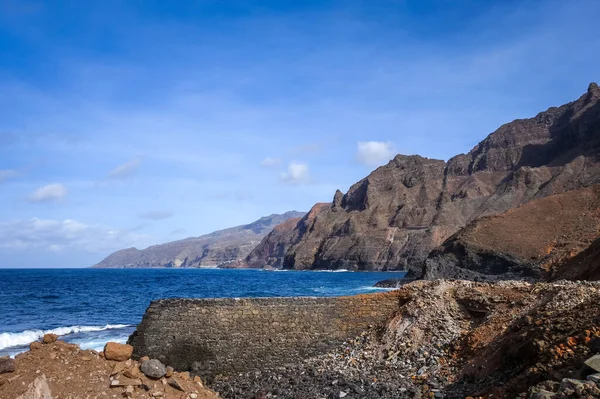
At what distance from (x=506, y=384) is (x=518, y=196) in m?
132

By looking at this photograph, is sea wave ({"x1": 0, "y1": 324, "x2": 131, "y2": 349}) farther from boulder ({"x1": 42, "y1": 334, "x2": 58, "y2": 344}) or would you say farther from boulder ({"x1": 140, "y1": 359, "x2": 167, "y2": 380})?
boulder ({"x1": 140, "y1": 359, "x2": 167, "y2": 380})

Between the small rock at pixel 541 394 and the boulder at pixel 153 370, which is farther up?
the boulder at pixel 153 370

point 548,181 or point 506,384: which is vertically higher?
point 548,181

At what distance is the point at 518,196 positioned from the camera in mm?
132125

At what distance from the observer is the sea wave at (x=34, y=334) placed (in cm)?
2495

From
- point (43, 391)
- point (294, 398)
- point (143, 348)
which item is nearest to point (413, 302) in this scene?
point (294, 398)

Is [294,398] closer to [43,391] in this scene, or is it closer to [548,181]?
[43,391]

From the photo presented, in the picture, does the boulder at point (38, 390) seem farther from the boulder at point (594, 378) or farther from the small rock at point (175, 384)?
the boulder at point (594, 378)

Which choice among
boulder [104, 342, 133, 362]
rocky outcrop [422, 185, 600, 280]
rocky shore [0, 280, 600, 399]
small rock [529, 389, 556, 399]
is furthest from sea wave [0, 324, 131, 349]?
rocky outcrop [422, 185, 600, 280]

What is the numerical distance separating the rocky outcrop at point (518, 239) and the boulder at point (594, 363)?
4482 cm

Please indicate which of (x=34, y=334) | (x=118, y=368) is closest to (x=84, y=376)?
(x=118, y=368)

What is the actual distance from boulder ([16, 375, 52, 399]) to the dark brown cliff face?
120 meters

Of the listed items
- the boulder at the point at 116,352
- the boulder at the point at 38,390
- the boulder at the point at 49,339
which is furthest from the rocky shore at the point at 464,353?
the boulder at the point at 38,390

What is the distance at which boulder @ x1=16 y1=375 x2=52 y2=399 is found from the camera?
8.06m
